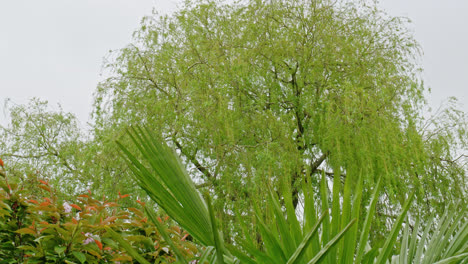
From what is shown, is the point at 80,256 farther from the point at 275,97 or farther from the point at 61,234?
the point at 275,97

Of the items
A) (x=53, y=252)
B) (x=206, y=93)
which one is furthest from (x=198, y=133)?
(x=53, y=252)

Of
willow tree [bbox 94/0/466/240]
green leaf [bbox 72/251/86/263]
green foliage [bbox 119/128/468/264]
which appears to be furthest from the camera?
willow tree [bbox 94/0/466/240]

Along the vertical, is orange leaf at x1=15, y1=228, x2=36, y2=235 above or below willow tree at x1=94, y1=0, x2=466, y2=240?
below

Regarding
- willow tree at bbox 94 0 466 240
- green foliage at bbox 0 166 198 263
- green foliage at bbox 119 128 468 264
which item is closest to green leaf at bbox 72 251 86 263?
green foliage at bbox 0 166 198 263

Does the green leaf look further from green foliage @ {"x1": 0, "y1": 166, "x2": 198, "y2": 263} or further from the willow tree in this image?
the willow tree

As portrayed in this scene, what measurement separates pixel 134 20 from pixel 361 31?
135 inches

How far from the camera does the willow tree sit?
524cm

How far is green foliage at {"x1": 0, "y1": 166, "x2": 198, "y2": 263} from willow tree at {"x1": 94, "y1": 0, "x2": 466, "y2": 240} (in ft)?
9.67

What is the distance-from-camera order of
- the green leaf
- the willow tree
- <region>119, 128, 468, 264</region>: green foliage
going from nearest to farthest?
<region>119, 128, 468, 264</region>: green foliage, the green leaf, the willow tree

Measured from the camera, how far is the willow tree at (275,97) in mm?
5241

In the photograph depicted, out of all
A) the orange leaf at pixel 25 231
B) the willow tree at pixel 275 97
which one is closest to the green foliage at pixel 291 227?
the orange leaf at pixel 25 231

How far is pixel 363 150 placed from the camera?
4910mm

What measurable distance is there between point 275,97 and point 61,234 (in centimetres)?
490

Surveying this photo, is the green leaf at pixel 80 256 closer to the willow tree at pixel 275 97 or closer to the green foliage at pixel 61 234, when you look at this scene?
the green foliage at pixel 61 234
